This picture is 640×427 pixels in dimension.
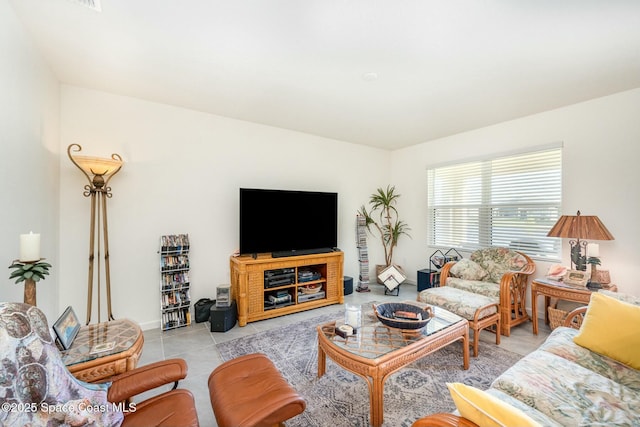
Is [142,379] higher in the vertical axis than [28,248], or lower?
lower

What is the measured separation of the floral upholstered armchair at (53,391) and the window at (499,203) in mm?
4279

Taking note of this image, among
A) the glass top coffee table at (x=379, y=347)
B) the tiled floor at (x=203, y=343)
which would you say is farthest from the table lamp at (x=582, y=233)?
the glass top coffee table at (x=379, y=347)

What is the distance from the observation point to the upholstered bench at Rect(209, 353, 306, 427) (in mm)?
1227

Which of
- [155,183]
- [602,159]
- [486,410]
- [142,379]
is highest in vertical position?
[602,159]

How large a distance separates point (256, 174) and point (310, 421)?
9.93 feet

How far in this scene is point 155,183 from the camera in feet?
10.4

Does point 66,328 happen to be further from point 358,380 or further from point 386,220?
point 386,220

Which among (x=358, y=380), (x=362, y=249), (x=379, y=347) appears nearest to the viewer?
(x=379, y=347)

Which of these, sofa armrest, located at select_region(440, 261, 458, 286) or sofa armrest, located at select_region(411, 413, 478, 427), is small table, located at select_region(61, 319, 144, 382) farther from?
sofa armrest, located at select_region(440, 261, 458, 286)

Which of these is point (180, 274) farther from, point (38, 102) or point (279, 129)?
point (279, 129)

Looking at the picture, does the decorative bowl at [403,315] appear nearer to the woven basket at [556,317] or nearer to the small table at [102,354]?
the woven basket at [556,317]

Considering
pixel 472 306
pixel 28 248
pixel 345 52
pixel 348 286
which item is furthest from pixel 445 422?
pixel 348 286

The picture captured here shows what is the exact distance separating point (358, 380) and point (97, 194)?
3210 mm

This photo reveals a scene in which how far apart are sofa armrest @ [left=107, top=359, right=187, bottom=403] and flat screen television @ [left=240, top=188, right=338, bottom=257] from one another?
204cm
